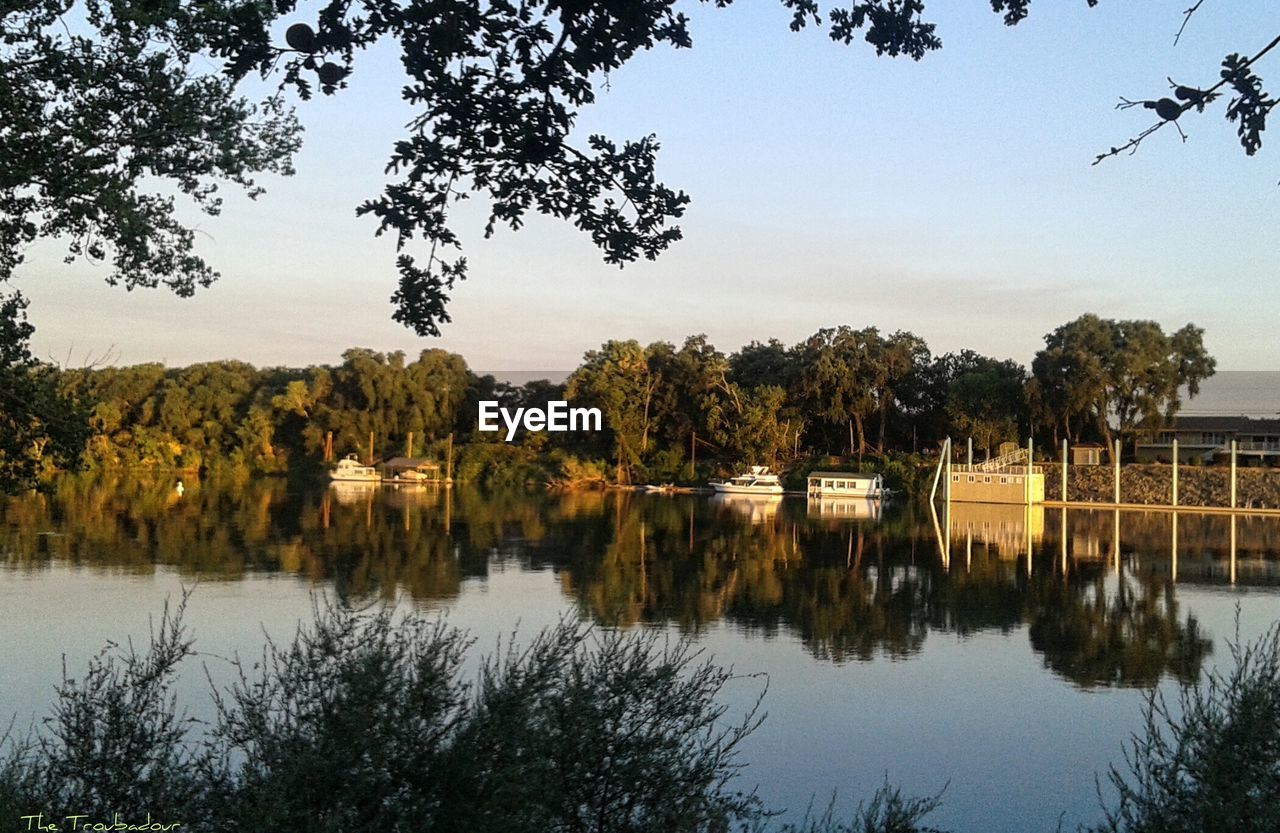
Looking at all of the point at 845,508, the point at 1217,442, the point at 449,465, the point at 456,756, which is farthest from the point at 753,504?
the point at 456,756

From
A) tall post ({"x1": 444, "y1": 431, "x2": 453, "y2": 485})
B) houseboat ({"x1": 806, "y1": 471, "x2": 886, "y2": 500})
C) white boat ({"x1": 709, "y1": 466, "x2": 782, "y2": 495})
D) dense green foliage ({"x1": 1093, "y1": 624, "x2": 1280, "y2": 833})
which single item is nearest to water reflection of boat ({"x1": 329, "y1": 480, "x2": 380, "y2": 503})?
tall post ({"x1": 444, "y1": 431, "x2": 453, "y2": 485})

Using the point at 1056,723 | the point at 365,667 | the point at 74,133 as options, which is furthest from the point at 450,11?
the point at 1056,723

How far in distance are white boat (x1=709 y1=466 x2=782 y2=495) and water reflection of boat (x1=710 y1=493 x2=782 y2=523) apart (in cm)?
21

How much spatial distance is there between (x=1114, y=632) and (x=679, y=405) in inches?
1641

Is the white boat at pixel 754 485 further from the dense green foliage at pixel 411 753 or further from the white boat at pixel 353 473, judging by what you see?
the dense green foliage at pixel 411 753

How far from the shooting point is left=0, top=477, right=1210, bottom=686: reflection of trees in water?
17.0 m

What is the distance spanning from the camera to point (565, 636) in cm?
577

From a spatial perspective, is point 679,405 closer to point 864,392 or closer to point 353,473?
point 864,392

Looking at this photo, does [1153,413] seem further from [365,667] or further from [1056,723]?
[365,667]

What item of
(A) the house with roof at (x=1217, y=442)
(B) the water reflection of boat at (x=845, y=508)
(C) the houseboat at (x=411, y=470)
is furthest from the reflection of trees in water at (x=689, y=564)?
(C) the houseboat at (x=411, y=470)

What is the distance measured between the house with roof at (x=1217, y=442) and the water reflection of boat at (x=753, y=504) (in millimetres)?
15904

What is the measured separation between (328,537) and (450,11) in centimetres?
2667

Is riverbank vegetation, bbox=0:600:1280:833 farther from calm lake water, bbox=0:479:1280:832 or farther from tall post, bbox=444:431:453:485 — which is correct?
tall post, bbox=444:431:453:485

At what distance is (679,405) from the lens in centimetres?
5872
